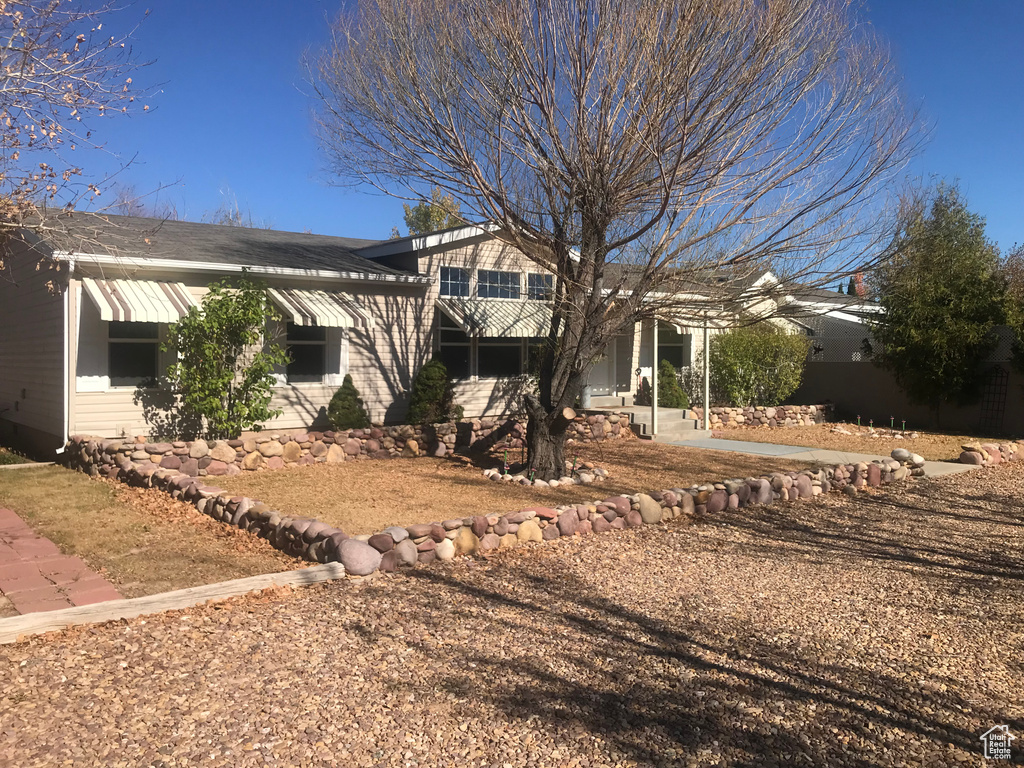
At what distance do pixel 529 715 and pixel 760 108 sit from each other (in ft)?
26.1

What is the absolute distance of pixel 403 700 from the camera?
3863 mm

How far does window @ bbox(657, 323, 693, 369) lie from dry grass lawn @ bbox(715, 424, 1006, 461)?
2899mm

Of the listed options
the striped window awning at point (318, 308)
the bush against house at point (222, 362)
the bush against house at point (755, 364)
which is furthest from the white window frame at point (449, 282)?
the bush against house at point (755, 364)

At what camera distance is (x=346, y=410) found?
12.8m

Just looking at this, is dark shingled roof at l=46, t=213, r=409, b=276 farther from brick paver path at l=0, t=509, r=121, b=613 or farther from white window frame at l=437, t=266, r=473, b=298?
brick paver path at l=0, t=509, r=121, b=613

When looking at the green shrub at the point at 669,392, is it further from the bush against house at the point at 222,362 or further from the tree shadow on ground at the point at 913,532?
the bush against house at the point at 222,362

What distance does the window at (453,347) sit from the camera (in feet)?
49.1

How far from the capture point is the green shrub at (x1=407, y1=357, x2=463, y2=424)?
13641 millimetres

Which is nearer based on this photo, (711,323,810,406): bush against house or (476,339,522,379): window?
(476,339,522,379): window

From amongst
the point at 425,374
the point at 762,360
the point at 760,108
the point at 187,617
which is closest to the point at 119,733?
the point at 187,617

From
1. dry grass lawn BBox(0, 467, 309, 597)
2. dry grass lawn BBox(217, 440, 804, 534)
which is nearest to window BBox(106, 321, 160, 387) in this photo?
dry grass lawn BBox(0, 467, 309, 597)

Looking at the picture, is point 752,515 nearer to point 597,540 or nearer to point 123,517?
point 597,540

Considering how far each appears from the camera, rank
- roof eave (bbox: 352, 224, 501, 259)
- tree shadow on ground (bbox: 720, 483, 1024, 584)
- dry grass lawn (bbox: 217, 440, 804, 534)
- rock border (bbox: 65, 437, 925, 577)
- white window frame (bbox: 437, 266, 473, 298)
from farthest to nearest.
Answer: white window frame (bbox: 437, 266, 473, 298) → roof eave (bbox: 352, 224, 501, 259) → dry grass lawn (bbox: 217, 440, 804, 534) → tree shadow on ground (bbox: 720, 483, 1024, 584) → rock border (bbox: 65, 437, 925, 577)

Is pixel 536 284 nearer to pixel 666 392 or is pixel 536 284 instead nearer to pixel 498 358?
pixel 498 358
